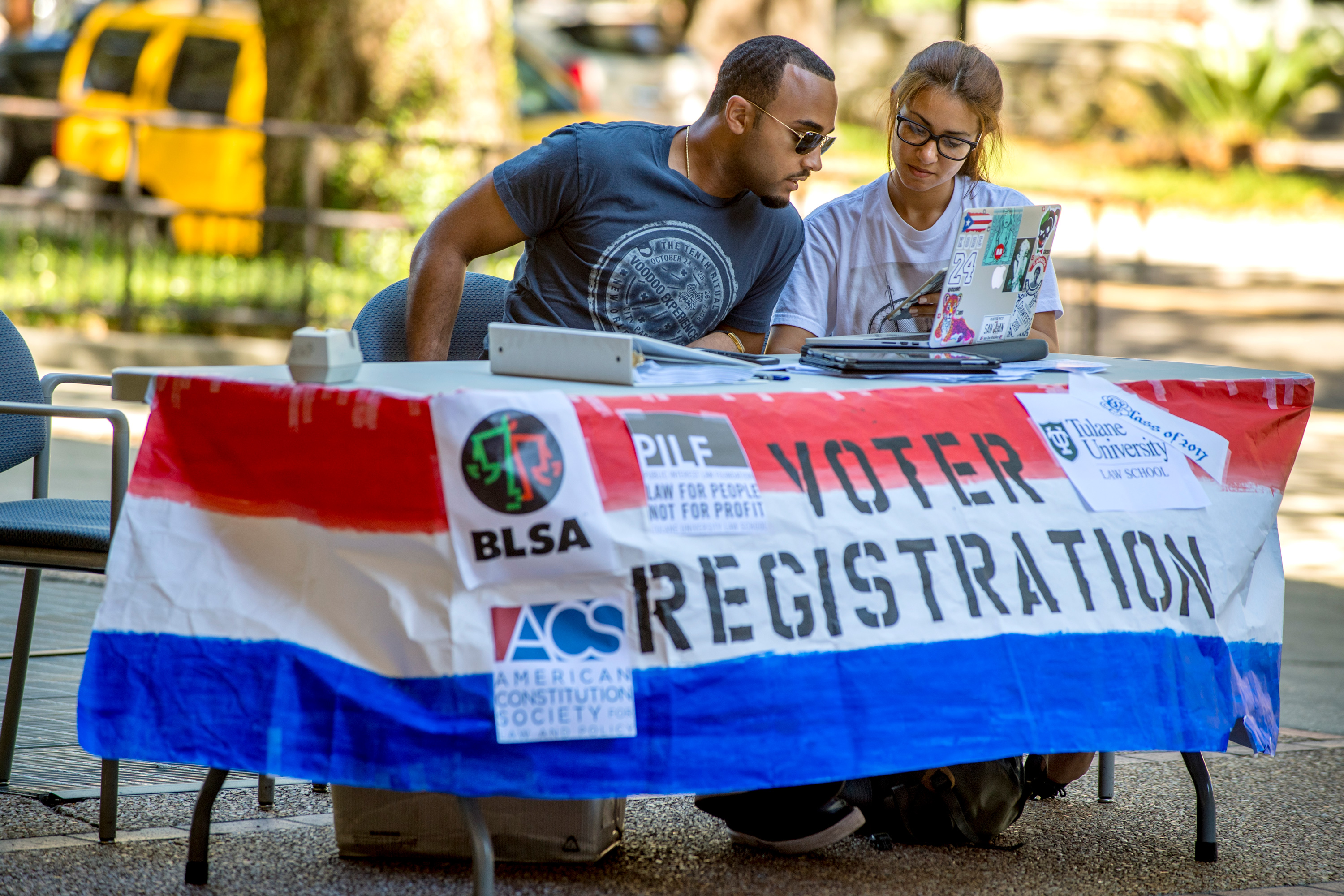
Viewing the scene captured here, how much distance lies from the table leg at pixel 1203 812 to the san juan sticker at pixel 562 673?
1.40 meters

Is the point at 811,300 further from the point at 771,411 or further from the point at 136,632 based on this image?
the point at 136,632

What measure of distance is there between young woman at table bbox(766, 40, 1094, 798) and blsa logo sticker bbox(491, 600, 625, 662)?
4.71ft

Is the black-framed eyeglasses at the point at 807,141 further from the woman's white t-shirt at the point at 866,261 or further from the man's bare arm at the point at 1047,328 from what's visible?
the man's bare arm at the point at 1047,328

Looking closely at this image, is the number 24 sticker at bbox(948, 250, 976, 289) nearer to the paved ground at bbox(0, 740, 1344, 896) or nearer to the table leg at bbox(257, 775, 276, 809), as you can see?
the paved ground at bbox(0, 740, 1344, 896)

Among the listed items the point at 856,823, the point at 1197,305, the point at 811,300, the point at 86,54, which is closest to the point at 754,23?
the point at 1197,305

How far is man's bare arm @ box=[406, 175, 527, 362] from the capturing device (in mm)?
3799

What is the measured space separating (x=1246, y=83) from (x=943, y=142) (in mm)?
21601

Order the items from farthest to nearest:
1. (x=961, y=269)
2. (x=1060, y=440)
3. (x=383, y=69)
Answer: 1. (x=383, y=69)
2. (x=961, y=269)
3. (x=1060, y=440)

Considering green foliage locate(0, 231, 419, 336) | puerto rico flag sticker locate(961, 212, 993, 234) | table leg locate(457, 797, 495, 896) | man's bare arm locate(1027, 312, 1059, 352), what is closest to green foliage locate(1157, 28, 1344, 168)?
green foliage locate(0, 231, 419, 336)

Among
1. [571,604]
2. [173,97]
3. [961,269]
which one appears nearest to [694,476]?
[571,604]

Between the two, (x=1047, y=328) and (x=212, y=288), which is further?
(x=212, y=288)

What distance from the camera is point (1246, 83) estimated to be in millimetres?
23312

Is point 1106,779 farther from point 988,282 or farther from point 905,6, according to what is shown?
point 905,6

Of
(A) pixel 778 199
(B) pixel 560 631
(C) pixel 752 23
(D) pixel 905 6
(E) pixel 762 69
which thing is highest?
(D) pixel 905 6
